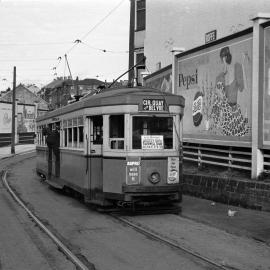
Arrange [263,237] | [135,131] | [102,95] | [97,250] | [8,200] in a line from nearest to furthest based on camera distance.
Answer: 1. [97,250]
2. [263,237]
3. [135,131]
4. [102,95]
5. [8,200]

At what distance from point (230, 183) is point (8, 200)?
20.8ft

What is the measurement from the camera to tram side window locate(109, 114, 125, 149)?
11282mm

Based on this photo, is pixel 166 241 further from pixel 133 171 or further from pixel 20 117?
pixel 20 117

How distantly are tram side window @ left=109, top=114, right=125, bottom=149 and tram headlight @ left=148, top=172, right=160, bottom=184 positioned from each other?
2.94 ft

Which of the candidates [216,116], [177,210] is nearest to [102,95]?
[177,210]

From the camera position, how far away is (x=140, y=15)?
29344 millimetres

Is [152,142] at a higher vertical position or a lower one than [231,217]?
higher

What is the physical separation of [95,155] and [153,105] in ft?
6.01

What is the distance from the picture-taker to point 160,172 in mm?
11203

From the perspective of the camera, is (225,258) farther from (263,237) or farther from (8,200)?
(8,200)

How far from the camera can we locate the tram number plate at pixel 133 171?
432 inches

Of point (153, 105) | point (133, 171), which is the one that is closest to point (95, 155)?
point (133, 171)

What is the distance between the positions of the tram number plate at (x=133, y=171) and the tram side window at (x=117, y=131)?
446 mm

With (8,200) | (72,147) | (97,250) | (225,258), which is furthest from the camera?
(8,200)
